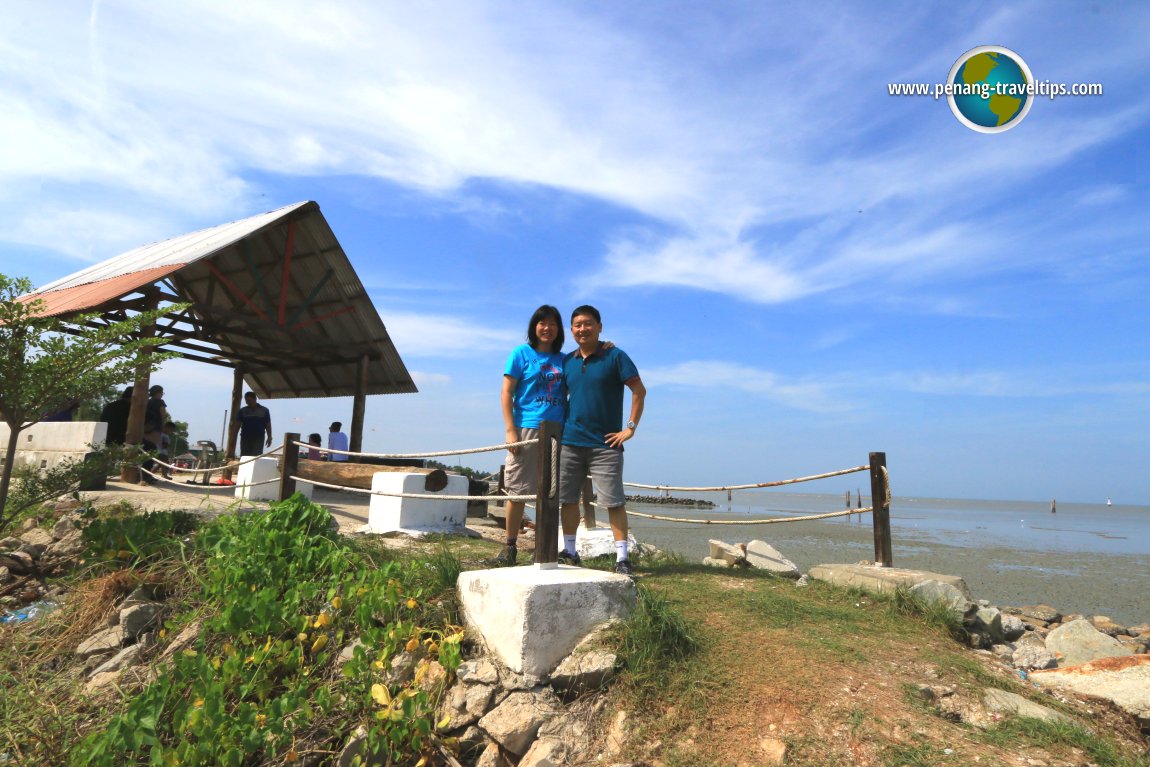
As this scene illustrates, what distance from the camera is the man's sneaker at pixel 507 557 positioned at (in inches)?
184

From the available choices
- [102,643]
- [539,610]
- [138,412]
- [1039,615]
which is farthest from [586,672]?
[1039,615]

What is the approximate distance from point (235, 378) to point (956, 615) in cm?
1302

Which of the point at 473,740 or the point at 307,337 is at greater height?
the point at 307,337

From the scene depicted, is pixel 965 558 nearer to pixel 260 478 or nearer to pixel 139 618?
pixel 260 478

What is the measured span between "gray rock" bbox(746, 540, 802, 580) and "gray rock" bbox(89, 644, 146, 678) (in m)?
4.64

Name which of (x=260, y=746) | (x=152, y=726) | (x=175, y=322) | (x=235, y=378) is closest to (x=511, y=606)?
(x=260, y=746)

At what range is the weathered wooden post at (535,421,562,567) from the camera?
3869 millimetres

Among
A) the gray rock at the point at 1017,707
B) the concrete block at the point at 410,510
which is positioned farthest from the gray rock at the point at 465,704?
the concrete block at the point at 410,510

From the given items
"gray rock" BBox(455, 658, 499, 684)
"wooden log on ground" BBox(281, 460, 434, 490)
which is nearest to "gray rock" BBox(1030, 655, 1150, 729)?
"gray rock" BBox(455, 658, 499, 684)

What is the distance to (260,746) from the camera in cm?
327

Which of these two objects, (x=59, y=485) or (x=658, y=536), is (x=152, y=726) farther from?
(x=658, y=536)

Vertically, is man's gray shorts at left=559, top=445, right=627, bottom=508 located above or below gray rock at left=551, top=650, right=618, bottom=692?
above

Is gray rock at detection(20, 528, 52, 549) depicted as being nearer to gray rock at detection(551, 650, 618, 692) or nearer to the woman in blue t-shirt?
the woman in blue t-shirt

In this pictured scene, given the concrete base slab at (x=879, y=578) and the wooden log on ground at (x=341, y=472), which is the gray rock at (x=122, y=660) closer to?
the concrete base slab at (x=879, y=578)
